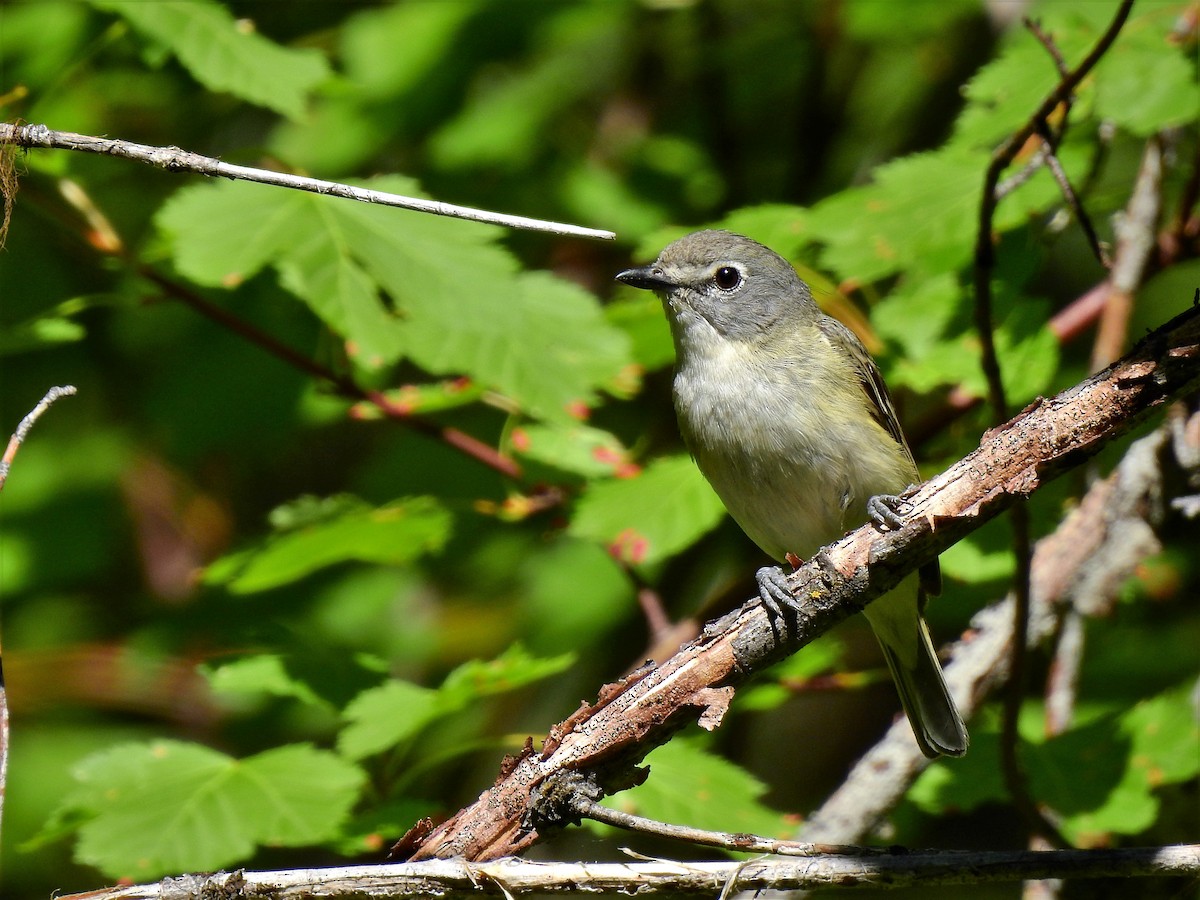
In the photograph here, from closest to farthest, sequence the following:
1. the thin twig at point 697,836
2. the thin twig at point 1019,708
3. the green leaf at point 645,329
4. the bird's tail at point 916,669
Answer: the thin twig at point 697,836, the thin twig at point 1019,708, the bird's tail at point 916,669, the green leaf at point 645,329

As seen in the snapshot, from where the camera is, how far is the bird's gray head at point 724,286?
430 cm

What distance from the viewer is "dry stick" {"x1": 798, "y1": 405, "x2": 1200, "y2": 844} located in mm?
4113

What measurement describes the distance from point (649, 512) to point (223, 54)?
208 cm

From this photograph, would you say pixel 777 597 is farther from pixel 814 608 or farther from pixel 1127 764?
pixel 1127 764

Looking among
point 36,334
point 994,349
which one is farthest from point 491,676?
point 36,334

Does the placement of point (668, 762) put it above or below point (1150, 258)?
below

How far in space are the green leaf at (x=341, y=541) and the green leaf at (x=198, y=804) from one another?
70cm

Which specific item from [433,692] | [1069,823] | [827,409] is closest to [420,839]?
[433,692]

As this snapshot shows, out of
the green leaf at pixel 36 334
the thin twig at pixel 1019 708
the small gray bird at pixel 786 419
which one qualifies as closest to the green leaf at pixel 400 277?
the small gray bird at pixel 786 419

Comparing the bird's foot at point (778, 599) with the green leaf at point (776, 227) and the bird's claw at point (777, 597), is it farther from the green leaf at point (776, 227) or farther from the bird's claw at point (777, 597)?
the green leaf at point (776, 227)

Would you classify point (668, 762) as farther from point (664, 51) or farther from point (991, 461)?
point (664, 51)

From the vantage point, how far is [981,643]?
14.3 feet

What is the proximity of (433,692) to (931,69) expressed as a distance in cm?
488

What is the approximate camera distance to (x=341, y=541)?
160 inches
